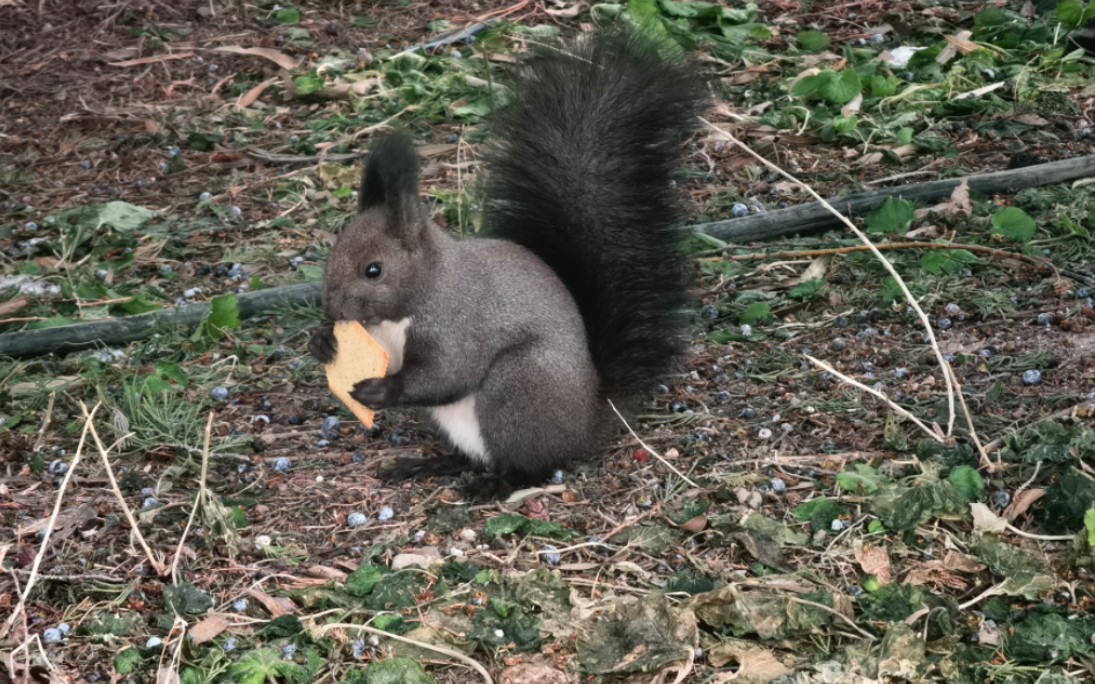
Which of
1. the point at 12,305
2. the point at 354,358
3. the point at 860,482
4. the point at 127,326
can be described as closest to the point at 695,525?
the point at 860,482

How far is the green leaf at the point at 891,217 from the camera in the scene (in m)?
4.25

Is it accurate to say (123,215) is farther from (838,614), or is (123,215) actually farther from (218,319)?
(838,614)

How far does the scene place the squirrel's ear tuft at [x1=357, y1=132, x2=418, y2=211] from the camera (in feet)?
10.5

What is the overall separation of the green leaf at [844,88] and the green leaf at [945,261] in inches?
46.8

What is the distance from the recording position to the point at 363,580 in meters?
2.86

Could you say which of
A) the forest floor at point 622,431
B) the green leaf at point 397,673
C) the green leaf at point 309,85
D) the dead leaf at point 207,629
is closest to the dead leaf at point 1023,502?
the forest floor at point 622,431

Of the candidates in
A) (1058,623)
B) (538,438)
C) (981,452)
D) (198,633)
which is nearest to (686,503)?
(538,438)

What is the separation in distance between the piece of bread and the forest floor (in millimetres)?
275

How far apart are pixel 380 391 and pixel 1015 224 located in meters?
2.12

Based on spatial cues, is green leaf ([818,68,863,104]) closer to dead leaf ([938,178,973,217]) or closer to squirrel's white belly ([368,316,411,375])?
dead leaf ([938,178,973,217])

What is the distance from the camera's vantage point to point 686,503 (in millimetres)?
3111

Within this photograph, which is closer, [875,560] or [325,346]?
[875,560]

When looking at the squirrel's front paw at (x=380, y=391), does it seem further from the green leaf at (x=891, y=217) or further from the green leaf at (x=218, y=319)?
the green leaf at (x=891, y=217)

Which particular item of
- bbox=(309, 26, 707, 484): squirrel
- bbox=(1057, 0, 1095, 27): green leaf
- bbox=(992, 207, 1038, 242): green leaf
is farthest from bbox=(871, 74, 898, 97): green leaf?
bbox=(309, 26, 707, 484): squirrel
